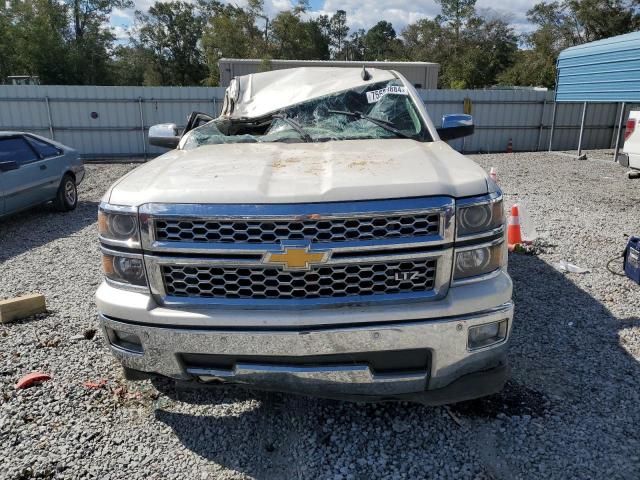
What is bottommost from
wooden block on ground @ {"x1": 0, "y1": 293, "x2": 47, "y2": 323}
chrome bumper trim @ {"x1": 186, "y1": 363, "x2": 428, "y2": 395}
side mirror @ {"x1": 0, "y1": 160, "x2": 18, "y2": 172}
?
wooden block on ground @ {"x1": 0, "y1": 293, "x2": 47, "y2": 323}

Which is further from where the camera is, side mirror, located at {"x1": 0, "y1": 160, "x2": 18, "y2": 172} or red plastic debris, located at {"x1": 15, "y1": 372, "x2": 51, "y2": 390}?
side mirror, located at {"x1": 0, "y1": 160, "x2": 18, "y2": 172}

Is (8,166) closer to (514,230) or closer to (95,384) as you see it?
(95,384)

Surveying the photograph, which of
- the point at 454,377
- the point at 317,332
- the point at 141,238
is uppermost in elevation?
the point at 141,238

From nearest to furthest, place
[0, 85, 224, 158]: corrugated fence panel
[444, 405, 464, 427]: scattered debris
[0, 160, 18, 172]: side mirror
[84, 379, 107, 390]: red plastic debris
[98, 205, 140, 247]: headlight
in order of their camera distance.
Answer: [98, 205, 140, 247]: headlight
[444, 405, 464, 427]: scattered debris
[84, 379, 107, 390]: red plastic debris
[0, 160, 18, 172]: side mirror
[0, 85, 224, 158]: corrugated fence panel

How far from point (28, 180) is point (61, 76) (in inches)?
1447

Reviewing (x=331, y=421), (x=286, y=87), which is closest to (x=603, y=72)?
(x=286, y=87)

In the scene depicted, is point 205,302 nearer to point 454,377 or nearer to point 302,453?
point 302,453

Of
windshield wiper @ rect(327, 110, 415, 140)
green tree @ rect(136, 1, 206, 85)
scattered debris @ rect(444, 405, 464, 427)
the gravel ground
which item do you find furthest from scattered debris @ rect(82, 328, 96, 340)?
green tree @ rect(136, 1, 206, 85)

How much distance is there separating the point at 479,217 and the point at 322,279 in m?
0.80

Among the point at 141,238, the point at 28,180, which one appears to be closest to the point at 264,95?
the point at 141,238

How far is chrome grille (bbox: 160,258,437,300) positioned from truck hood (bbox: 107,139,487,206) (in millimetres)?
323

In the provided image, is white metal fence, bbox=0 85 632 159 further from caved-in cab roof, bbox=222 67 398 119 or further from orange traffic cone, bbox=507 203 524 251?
orange traffic cone, bbox=507 203 524 251

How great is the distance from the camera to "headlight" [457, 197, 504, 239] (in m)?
2.34

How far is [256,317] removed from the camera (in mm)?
2305
